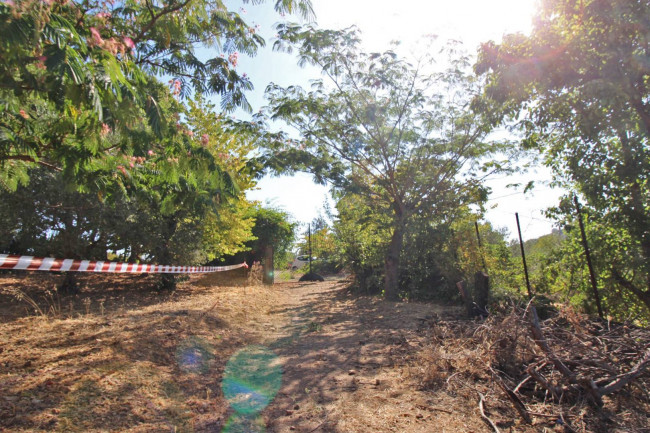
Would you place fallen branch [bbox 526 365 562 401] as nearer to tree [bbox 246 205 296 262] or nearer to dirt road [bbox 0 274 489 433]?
dirt road [bbox 0 274 489 433]

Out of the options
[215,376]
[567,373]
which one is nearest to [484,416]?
[567,373]

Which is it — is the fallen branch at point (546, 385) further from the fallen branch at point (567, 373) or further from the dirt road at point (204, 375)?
the dirt road at point (204, 375)

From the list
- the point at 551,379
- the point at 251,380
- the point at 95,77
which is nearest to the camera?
the point at 95,77

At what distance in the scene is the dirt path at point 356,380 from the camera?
282cm

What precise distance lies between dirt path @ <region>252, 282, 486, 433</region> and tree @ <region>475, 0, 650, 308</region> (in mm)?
3340

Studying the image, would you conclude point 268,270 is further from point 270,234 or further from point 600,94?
point 600,94

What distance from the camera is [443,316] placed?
6984 millimetres

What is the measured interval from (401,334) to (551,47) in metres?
4.92

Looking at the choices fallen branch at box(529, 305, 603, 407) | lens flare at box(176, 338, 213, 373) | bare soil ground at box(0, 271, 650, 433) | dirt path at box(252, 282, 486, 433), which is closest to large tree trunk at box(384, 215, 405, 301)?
dirt path at box(252, 282, 486, 433)

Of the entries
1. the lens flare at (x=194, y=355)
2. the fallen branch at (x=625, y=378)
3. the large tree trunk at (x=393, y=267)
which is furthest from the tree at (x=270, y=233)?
the fallen branch at (x=625, y=378)

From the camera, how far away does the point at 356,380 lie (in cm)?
380

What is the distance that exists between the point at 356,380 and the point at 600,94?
473cm

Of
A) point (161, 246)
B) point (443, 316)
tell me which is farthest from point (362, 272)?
point (161, 246)

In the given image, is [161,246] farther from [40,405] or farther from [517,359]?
[517,359]
